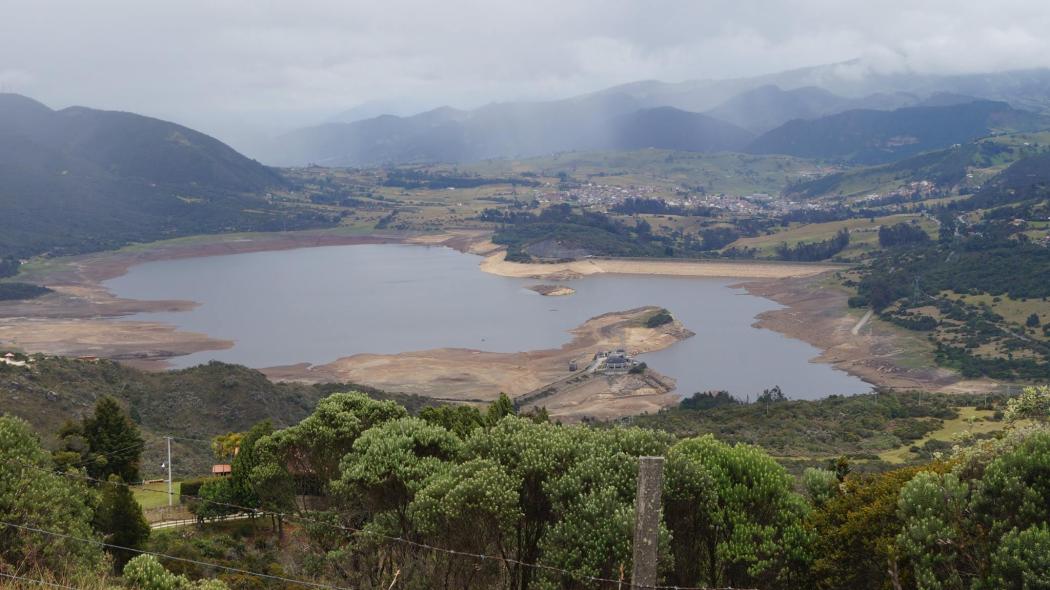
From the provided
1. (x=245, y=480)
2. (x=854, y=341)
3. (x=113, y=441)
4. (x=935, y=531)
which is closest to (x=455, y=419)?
(x=245, y=480)

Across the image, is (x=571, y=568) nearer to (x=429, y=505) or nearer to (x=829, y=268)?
(x=429, y=505)

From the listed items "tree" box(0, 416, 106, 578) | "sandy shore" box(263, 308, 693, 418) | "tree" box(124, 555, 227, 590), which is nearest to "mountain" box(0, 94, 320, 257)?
"sandy shore" box(263, 308, 693, 418)

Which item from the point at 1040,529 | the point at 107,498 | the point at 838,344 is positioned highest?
the point at 1040,529

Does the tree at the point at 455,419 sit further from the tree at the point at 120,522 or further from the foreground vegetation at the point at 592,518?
the tree at the point at 120,522

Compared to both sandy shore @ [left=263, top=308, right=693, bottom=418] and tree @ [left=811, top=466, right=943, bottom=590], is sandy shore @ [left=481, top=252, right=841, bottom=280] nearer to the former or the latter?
sandy shore @ [left=263, top=308, right=693, bottom=418]

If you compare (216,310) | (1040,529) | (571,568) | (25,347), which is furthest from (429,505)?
(216,310)

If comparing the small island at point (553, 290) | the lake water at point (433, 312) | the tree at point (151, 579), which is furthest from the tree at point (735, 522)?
the small island at point (553, 290)
